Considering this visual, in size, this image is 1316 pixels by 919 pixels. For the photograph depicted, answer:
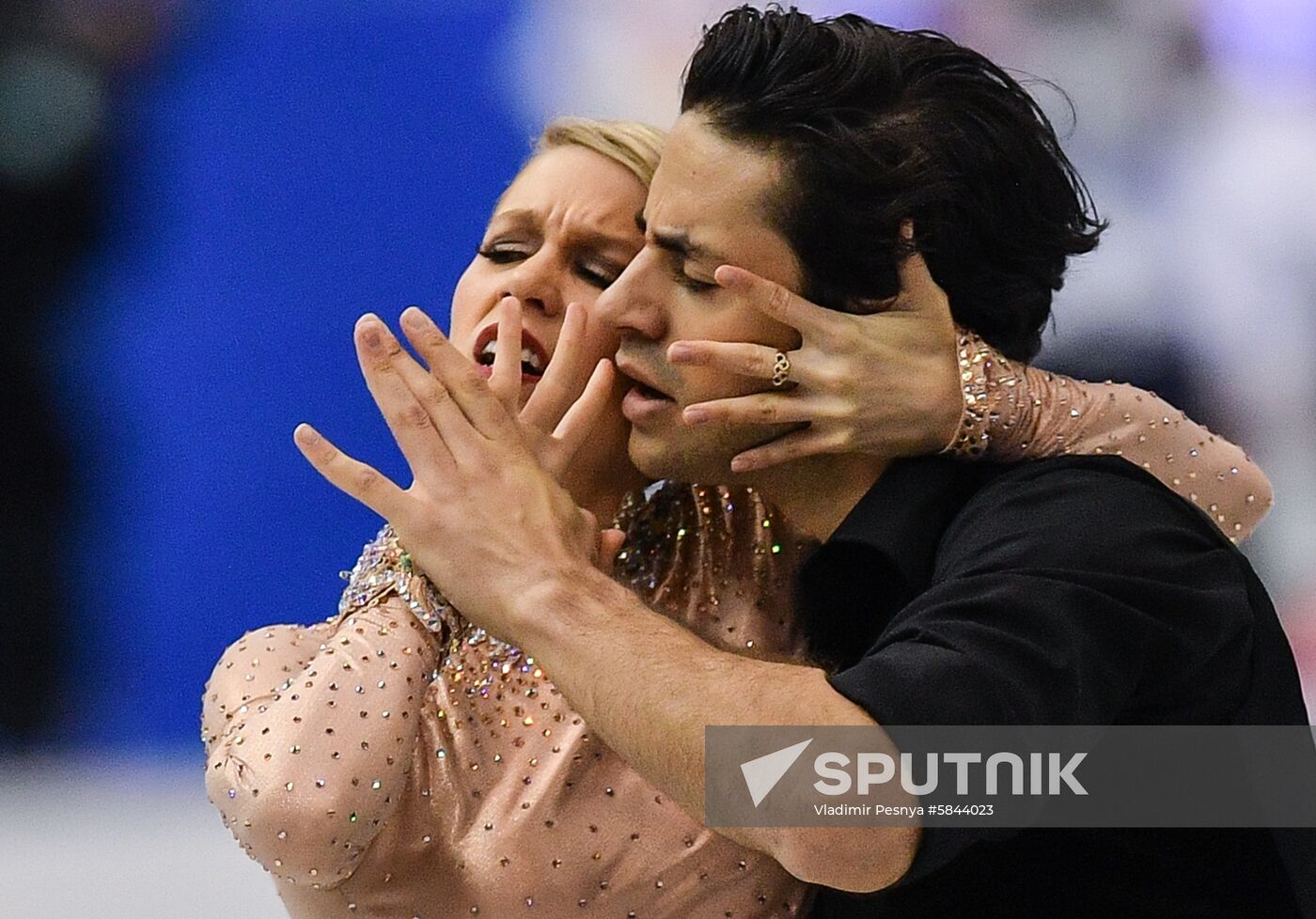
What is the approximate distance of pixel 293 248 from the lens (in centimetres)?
282

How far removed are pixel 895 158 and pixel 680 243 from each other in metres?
0.23

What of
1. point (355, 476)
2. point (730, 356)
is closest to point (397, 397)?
point (355, 476)

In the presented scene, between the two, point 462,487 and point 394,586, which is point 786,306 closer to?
point 462,487

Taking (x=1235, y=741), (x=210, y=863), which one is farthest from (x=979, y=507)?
(x=210, y=863)

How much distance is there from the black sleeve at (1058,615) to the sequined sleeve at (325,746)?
505mm

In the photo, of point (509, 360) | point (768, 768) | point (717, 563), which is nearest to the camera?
A: point (768, 768)

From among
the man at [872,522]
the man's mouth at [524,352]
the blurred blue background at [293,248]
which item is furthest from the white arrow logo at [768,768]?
the blurred blue background at [293,248]

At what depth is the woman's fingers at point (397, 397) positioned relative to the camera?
1.38 m

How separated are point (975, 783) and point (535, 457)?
0.48 metres

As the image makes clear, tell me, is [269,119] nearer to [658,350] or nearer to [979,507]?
[658,350]

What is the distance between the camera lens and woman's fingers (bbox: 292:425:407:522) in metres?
1.38

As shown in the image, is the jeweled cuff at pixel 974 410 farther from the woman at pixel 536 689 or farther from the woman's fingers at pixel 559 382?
the woman's fingers at pixel 559 382

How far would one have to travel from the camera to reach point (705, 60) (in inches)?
67.5

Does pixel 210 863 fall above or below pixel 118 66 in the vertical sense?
below
